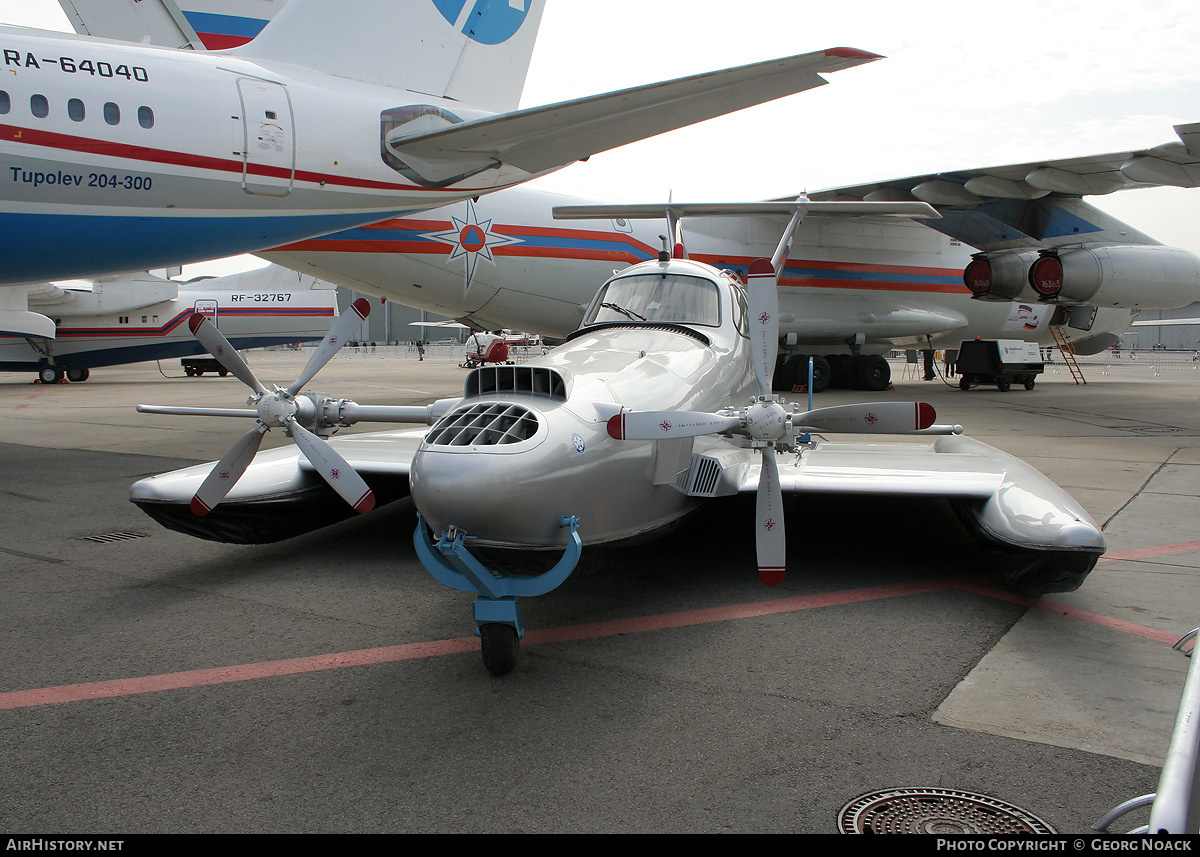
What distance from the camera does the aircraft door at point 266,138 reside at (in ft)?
30.8

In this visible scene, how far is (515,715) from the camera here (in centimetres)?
371

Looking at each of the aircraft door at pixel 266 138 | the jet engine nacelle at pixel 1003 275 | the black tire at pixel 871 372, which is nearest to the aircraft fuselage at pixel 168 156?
the aircraft door at pixel 266 138

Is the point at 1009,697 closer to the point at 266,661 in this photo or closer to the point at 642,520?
the point at 642,520

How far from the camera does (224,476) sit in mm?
5488

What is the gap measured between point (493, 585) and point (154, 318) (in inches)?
1113

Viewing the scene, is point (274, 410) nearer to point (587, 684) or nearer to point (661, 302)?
point (587, 684)

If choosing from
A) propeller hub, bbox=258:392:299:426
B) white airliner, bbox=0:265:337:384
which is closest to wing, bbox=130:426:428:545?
propeller hub, bbox=258:392:299:426

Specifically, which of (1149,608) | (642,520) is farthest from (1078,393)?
(642,520)

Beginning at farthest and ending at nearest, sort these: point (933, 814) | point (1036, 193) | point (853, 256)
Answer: point (853, 256), point (1036, 193), point (933, 814)

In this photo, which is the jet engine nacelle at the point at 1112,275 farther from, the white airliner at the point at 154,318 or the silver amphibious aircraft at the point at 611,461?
the white airliner at the point at 154,318

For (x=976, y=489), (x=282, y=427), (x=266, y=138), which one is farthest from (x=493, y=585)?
(x=266, y=138)

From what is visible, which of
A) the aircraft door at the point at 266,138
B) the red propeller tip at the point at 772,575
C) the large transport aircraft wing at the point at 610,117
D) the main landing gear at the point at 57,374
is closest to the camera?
the red propeller tip at the point at 772,575

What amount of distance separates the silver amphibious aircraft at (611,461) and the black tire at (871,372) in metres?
13.6

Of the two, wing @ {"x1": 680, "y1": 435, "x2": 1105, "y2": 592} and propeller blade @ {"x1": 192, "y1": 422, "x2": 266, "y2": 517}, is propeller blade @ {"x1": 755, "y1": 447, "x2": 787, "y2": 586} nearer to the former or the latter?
wing @ {"x1": 680, "y1": 435, "x2": 1105, "y2": 592}
